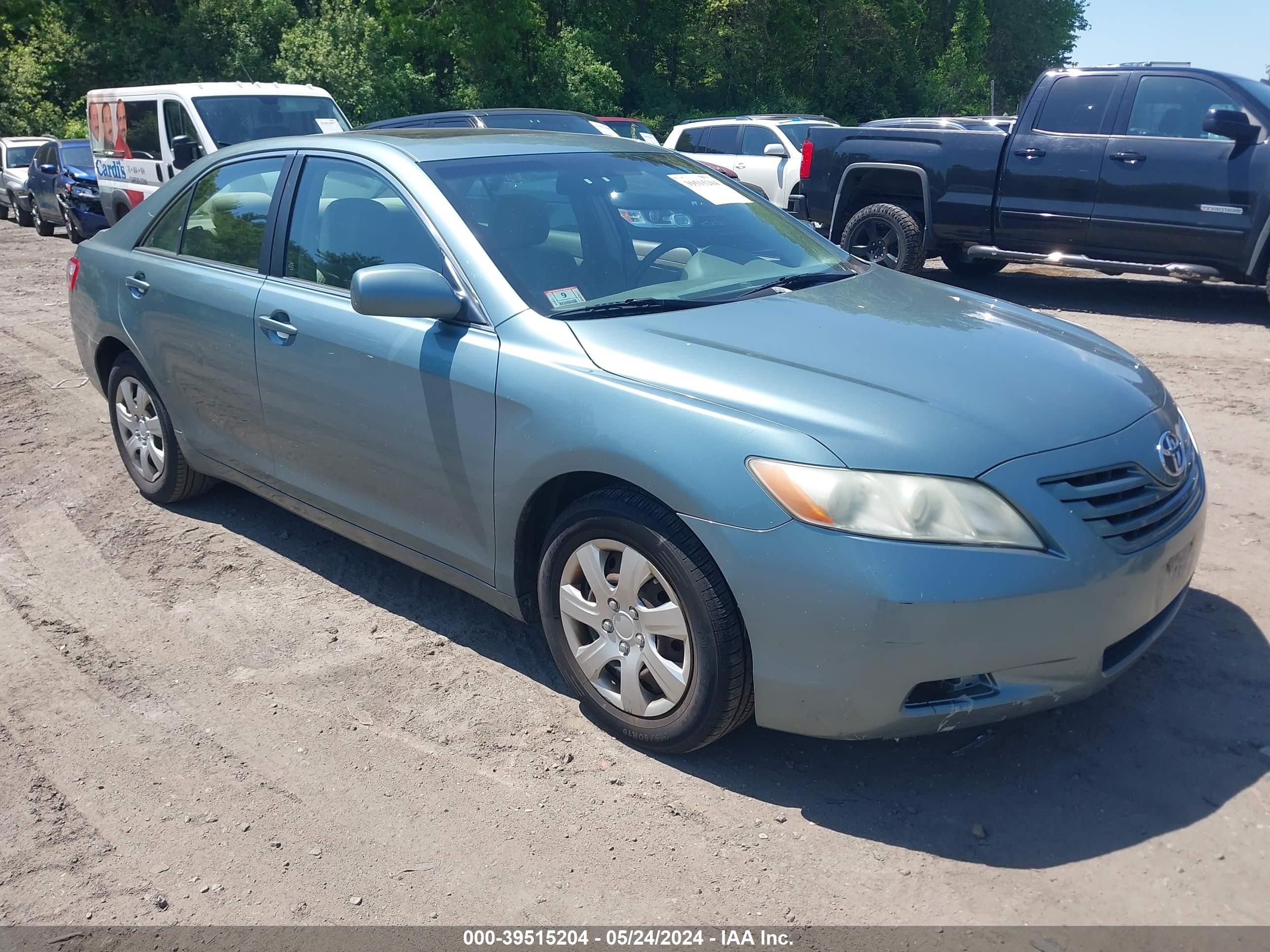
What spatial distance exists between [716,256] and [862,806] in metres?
2.00

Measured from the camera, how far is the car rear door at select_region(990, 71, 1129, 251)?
952 cm

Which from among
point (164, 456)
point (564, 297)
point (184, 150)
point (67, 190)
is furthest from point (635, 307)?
point (67, 190)

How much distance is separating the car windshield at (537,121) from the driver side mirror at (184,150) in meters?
3.76

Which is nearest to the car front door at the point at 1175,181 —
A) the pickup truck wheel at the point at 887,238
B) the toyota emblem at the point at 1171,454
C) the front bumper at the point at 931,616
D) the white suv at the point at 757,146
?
the pickup truck wheel at the point at 887,238

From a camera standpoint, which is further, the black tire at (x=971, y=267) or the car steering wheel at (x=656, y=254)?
the black tire at (x=971, y=267)

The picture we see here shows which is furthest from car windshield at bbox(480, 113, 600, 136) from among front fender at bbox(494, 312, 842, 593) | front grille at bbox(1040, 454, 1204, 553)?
front grille at bbox(1040, 454, 1204, 553)

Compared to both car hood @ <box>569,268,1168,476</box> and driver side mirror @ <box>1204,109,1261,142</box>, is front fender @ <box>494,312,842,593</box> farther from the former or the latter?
driver side mirror @ <box>1204,109,1261,142</box>

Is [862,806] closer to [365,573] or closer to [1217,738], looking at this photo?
[1217,738]

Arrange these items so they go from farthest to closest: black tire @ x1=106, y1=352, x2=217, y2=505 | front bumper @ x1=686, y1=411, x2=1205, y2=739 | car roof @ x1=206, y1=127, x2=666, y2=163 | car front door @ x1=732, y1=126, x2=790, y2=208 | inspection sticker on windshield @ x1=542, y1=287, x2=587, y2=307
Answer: car front door @ x1=732, y1=126, x2=790, y2=208 < black tire @ x1=106, y1=352, x2=217, y2=505 < car roof @ x1=206, y1=127, x2=666, y2=163 < inspection sticker on windshield @ x1=542, y1=287, x2=587, y2=307 < front bumper @ x1=686, y1=411, x2=1205, y2=739

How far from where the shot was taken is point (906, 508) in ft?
8.93

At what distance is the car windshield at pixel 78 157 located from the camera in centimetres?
1766

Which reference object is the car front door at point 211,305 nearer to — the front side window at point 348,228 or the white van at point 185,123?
the front side window at point 348,228

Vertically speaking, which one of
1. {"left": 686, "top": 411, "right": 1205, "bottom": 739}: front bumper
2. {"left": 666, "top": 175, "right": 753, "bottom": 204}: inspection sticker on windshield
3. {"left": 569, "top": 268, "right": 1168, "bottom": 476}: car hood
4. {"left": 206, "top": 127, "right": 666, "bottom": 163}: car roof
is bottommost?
{"left": 686, "top": 411, "right": 1205, "bottom": 739}: front bumper

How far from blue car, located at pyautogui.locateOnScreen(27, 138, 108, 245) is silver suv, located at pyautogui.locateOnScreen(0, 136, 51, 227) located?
1.46 metres
